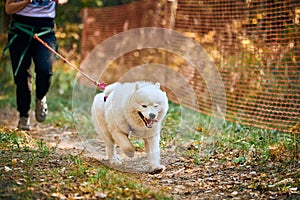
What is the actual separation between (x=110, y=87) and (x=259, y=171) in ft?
5.40

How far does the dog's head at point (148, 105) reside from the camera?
419 cm

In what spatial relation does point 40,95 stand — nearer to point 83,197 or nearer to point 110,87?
point 110,87

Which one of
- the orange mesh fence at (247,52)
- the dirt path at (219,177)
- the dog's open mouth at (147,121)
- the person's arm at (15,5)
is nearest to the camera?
the dirt path at (219,177)

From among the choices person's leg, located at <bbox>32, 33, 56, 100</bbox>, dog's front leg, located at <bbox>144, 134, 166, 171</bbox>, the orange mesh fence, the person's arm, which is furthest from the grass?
the orange mesh fence

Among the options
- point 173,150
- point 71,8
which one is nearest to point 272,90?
point 173,150

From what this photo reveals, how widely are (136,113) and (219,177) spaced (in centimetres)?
99

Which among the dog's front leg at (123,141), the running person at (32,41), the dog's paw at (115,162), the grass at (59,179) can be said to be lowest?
the dog's paw at (115,162)

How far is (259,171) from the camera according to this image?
14.8ft

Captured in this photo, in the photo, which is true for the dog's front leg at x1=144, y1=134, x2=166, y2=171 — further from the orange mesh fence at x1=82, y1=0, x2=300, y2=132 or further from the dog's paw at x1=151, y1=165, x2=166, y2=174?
the orange mesh fence at x1=82, y1=0, x2=300, y2=132

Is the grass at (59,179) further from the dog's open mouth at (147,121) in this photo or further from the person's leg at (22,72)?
the person's leg at (22,72)

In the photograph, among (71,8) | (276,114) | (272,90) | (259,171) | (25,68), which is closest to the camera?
(259,171)

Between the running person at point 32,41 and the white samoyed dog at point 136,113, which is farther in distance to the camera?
the running person at point 32,41

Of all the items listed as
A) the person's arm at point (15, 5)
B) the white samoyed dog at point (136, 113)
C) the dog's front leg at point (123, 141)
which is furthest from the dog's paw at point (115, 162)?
the person's arm at point (15, 5)

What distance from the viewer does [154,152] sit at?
14.9 ft
